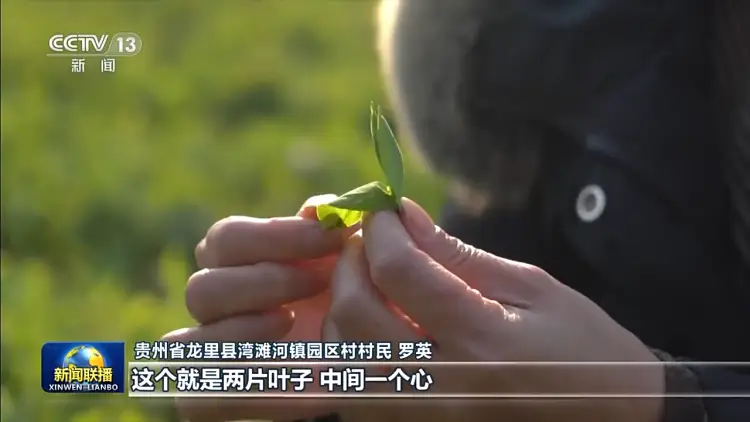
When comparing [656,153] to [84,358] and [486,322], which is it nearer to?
[486,322]

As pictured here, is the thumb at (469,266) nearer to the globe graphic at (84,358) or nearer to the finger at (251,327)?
the finger at (251,327)

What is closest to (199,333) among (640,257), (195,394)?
(195,394)

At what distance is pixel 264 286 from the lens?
0.51 m

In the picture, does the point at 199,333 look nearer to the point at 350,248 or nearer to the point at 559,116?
the point at 350,248

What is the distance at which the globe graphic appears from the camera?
0.57 metres

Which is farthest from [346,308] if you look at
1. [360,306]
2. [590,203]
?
[590,203]

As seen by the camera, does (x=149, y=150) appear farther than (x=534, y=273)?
Yes

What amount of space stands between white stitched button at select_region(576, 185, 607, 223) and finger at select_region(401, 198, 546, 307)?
0.29ft

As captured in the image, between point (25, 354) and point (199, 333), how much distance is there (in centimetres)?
16

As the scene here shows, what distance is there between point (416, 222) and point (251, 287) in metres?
0.09

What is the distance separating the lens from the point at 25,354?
637 mm

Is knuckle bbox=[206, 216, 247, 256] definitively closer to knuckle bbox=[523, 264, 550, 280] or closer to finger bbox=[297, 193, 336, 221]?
finger bbox=[297, 193, 336, 221]

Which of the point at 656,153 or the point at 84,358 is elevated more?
the point at 656,153

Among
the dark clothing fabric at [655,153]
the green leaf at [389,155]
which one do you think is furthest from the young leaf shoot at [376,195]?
the dark clothing fabric at [655,153]
